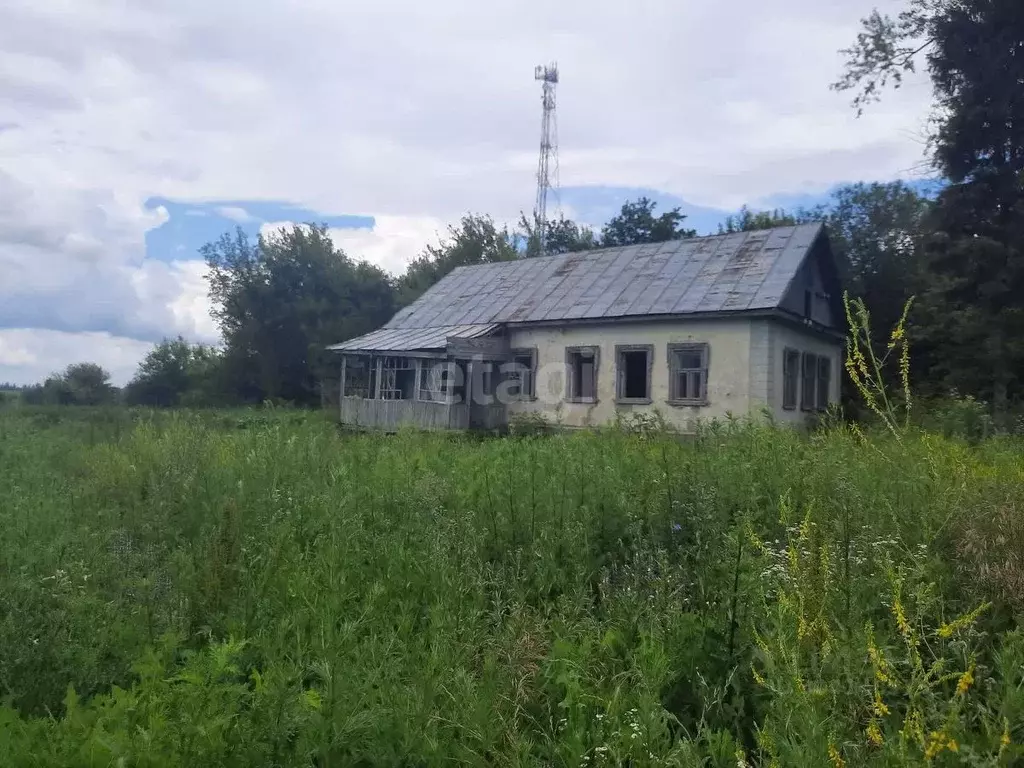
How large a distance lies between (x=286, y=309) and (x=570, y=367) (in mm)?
22972

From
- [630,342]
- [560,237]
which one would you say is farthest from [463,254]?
[630,342]

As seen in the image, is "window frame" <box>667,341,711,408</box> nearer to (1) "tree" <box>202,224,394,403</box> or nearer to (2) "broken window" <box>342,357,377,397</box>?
(2) "broken window" <box>342,357,377,397</box>

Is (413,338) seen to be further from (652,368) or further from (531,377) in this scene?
(652,368)

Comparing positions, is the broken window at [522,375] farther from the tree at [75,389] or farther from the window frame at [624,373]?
the tree at [75,389]

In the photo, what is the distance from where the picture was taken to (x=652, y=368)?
16.4 m

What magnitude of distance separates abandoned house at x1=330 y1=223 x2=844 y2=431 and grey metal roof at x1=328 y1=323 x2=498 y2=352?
0.06 meters

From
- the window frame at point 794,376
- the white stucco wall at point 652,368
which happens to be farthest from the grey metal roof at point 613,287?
the window frame at point 794,376

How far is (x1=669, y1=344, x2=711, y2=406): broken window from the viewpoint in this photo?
15891 millimetres

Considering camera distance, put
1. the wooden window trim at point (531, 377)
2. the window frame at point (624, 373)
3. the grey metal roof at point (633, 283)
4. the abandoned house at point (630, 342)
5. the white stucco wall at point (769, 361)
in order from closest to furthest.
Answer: the white stucco wall at point (769, 361), the abandoned house at point (630, 342), the grey metal roof at point (633, 283), the window frame at point (624, 373), the wooden window trim at point (531, 377)

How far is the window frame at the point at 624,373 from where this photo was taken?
16.4 meters

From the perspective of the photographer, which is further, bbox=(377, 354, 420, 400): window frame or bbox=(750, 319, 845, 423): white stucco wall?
bbox=(377, 354, 420, 400): window frame

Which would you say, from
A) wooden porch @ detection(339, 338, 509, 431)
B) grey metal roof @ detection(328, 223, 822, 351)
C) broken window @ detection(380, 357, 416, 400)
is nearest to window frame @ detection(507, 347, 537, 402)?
wooden porch @ detection(339, 338, 509, 431)

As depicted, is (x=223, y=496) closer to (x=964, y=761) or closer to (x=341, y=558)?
(x=341, y=558)

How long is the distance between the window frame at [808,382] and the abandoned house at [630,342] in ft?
0.17
